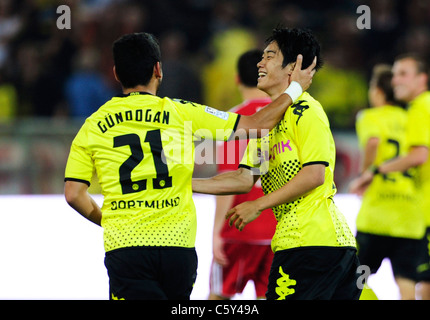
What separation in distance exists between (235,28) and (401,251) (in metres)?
6.60

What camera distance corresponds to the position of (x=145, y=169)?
346 centimetres

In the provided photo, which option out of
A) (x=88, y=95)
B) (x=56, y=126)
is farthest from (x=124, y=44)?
(x=88, y=95)

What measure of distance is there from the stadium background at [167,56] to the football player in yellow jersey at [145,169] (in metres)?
5.86

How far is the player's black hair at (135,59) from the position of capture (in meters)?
3.58

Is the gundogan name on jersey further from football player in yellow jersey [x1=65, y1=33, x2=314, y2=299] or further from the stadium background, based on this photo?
the stadium background

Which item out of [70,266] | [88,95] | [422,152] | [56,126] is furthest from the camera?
[88,95]

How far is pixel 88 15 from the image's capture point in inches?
449

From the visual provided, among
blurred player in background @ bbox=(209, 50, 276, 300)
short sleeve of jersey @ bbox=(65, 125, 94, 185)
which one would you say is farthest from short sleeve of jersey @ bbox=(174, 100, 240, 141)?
blurred player in background @ bbox=(209, 50, 276, 300)

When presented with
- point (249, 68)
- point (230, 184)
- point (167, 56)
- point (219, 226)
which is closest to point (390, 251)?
point (219, 226)

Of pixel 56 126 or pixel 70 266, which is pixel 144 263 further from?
pixel 56 126

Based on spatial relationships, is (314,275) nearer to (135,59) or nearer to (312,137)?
(312,137)

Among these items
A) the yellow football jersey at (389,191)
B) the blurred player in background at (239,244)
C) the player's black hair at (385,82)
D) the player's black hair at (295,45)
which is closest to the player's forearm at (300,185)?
the player's black hair at (295,45)

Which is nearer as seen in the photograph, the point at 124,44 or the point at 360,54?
the point at 124,44

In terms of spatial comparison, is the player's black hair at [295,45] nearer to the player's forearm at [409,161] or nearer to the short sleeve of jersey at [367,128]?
the player's forearm at [409,161]
